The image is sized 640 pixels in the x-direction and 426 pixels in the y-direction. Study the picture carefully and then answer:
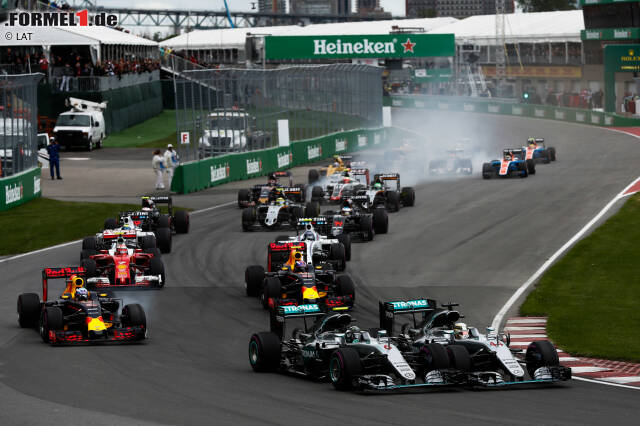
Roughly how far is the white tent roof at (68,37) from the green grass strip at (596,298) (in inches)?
1538

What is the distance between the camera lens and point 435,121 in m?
84.3

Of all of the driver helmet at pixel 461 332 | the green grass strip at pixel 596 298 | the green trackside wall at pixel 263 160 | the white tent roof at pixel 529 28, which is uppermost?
the white tent roof at pixel 529 28

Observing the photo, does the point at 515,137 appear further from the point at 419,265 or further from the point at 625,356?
the point at 625,356

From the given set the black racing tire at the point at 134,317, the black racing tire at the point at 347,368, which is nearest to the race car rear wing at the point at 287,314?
the black racing tire at the point at 347,368

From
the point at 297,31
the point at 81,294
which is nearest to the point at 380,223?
the point at 81,294

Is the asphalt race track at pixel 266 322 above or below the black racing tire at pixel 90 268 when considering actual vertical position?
below

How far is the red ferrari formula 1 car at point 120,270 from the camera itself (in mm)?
23594

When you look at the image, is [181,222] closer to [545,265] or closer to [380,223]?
[380,223]

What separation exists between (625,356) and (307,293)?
6.46m

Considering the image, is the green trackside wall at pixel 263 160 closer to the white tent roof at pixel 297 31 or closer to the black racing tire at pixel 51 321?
the black racing tire at pixel 51 321

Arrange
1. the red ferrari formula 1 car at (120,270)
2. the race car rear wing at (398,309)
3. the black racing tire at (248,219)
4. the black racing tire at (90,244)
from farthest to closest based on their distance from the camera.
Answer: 1. the black racing tire at (248,219)
2. the black racing tire at (90,244)
3. the red ferrari formula 1 car at (120,270)
4. the race car rear wing at (398,309)

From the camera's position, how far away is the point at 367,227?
30.9 metres

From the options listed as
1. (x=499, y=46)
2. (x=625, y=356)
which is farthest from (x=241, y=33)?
(x=625, y=356)

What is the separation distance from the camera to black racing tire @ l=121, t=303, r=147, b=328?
19.4 metres
